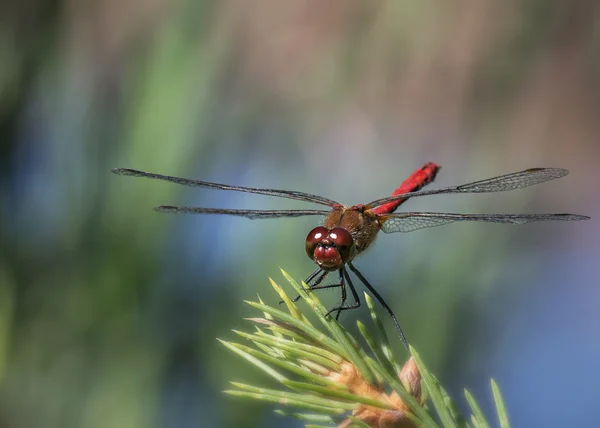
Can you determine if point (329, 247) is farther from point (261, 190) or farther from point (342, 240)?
point (261, 190)

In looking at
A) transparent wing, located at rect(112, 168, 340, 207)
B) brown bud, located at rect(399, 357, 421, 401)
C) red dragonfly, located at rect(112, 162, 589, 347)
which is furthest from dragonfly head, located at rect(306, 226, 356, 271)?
brown bud, located at rect(399, 357, 421, 401)

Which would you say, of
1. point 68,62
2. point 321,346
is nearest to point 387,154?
point 68,62

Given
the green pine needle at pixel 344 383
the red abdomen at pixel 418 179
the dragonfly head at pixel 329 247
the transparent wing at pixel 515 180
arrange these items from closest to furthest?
the green pine needle at pixel 344 383 → the dragonfly head at pixel 329 247 → the transparent wing at pixel 515 180 → the red abdomen at pixel 418 179

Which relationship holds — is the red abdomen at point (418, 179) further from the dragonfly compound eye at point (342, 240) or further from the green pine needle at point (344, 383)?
the green pine needle at point (344, 383)

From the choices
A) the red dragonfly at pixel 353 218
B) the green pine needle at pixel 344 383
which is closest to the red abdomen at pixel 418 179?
the red dragonfly at pixel 353 218

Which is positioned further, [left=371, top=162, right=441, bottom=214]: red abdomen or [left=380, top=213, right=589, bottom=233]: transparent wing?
[left=371, top=162, right=441, bottom=214]: red abdomen

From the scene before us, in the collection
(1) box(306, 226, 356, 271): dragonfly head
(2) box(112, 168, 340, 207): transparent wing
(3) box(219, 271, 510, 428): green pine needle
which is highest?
(2) box(112, 168, 340, 207): transparent wing

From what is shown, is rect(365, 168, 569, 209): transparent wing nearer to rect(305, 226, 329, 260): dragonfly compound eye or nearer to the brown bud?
rect(305, 226, 329, 260): dragonfly compound eye
